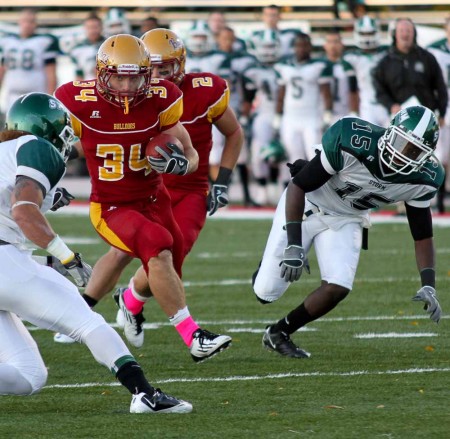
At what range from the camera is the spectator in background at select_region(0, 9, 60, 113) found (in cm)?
1358

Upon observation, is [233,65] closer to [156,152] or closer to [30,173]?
[156,152]

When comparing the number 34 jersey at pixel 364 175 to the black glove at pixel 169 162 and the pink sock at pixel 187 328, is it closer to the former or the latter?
the black glove at pixel 169 162

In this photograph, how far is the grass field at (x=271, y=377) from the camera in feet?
14.3

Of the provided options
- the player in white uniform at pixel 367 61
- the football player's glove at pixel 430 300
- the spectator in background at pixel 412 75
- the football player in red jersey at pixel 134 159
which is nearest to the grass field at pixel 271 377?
the football player's glove at pixel 430 300

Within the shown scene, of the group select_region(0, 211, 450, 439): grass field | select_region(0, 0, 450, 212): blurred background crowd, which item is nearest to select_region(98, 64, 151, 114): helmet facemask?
select_region(0, 211, 450, 439): grass field

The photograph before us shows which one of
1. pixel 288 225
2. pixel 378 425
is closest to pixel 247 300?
pixel 288 225

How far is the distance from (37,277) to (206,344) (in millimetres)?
1140

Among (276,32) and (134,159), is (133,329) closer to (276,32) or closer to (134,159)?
(134,159)

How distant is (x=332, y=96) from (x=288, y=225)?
7.94m

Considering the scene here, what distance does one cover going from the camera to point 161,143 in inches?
225

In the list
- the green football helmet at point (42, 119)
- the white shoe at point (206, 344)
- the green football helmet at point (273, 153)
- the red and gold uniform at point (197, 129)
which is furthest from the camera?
the green football helmet at point (273, 153)

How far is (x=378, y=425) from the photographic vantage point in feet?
14.3

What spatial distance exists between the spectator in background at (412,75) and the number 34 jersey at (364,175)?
240 inches

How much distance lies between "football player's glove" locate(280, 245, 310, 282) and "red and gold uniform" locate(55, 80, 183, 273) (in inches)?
22.8
